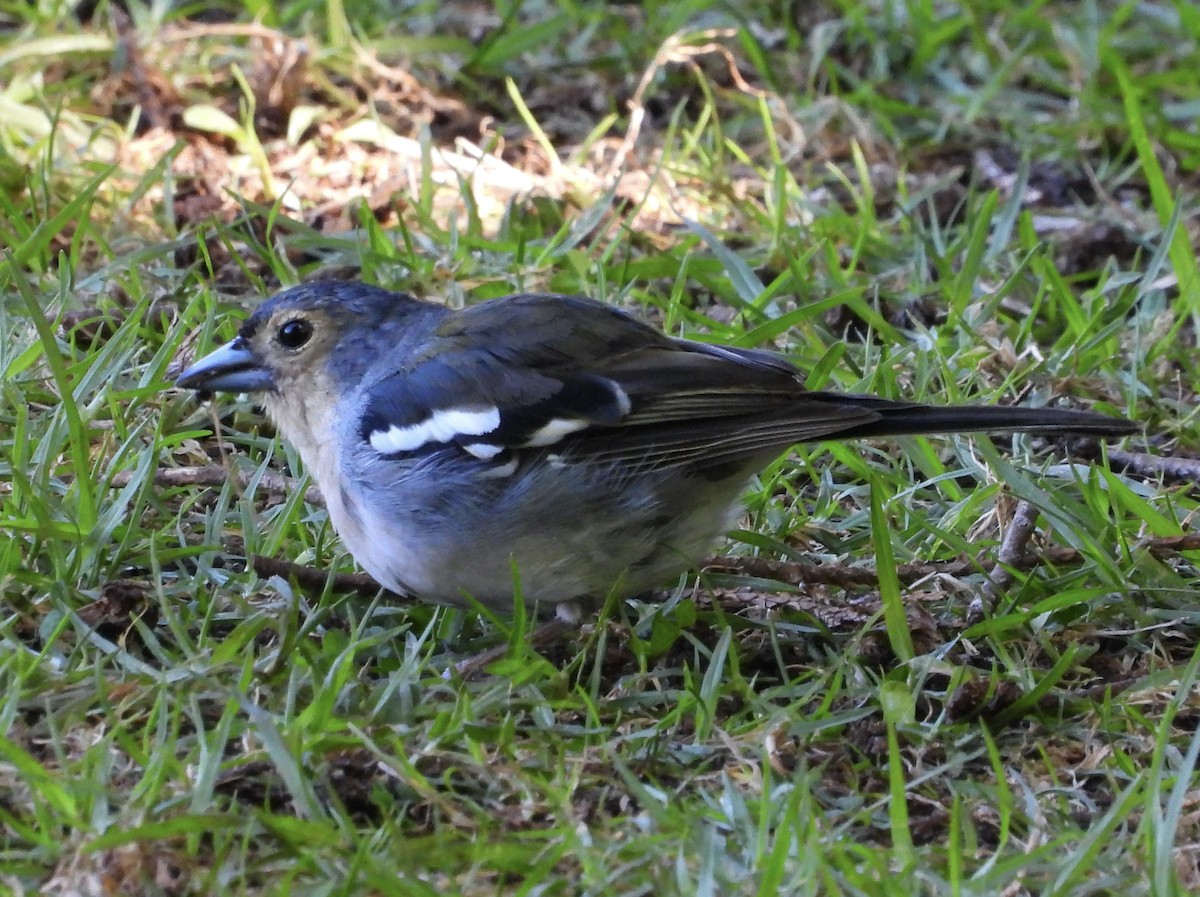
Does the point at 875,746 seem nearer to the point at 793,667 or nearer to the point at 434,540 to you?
the point at 793,667

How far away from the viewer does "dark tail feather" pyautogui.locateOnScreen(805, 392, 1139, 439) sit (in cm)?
379

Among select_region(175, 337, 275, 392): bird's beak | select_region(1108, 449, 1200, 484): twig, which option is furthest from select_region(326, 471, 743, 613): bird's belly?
select_region(1108, 449, 1200, 484): twig

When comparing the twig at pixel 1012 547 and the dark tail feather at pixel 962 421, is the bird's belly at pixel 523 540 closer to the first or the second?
the dark tail feather at pixel 962 421

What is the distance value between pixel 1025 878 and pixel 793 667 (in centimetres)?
95

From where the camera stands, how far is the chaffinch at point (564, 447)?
3787 millimetres

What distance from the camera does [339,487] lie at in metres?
3.95

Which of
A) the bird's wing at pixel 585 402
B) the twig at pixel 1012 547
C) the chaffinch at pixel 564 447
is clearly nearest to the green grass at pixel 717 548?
the twig at pixel 1012 547

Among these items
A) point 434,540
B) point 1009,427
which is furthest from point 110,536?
point 1009,427

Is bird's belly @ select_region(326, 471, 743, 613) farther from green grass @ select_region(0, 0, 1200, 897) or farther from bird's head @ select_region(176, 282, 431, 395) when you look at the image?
bird's head @ select_region(176, 282, 431, 395)

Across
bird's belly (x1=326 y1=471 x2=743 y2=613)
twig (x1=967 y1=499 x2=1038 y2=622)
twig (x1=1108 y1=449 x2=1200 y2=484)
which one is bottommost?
twig (x1=1108 y1=449 x2=1200 y2=484)

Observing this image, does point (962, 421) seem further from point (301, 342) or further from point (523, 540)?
point (301, 342)

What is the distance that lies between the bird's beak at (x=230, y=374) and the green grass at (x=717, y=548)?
0.67 feet

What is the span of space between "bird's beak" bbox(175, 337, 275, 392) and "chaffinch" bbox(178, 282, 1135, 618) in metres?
0.31

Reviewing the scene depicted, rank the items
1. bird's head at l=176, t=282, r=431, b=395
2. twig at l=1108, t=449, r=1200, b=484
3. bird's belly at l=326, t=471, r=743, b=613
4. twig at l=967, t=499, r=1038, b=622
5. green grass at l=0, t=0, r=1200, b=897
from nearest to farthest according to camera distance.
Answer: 1. green grass at l=0, t=0, r=1200, b=897
2. bird's belly at l=326, t=471, r=743, b=613
3. twig at l=967, t=499, r=1038, b=622
4. bird's head at l=176, t=282, r=431, b=395
5. twig at l=1108, t=449, r=1200, b=484
